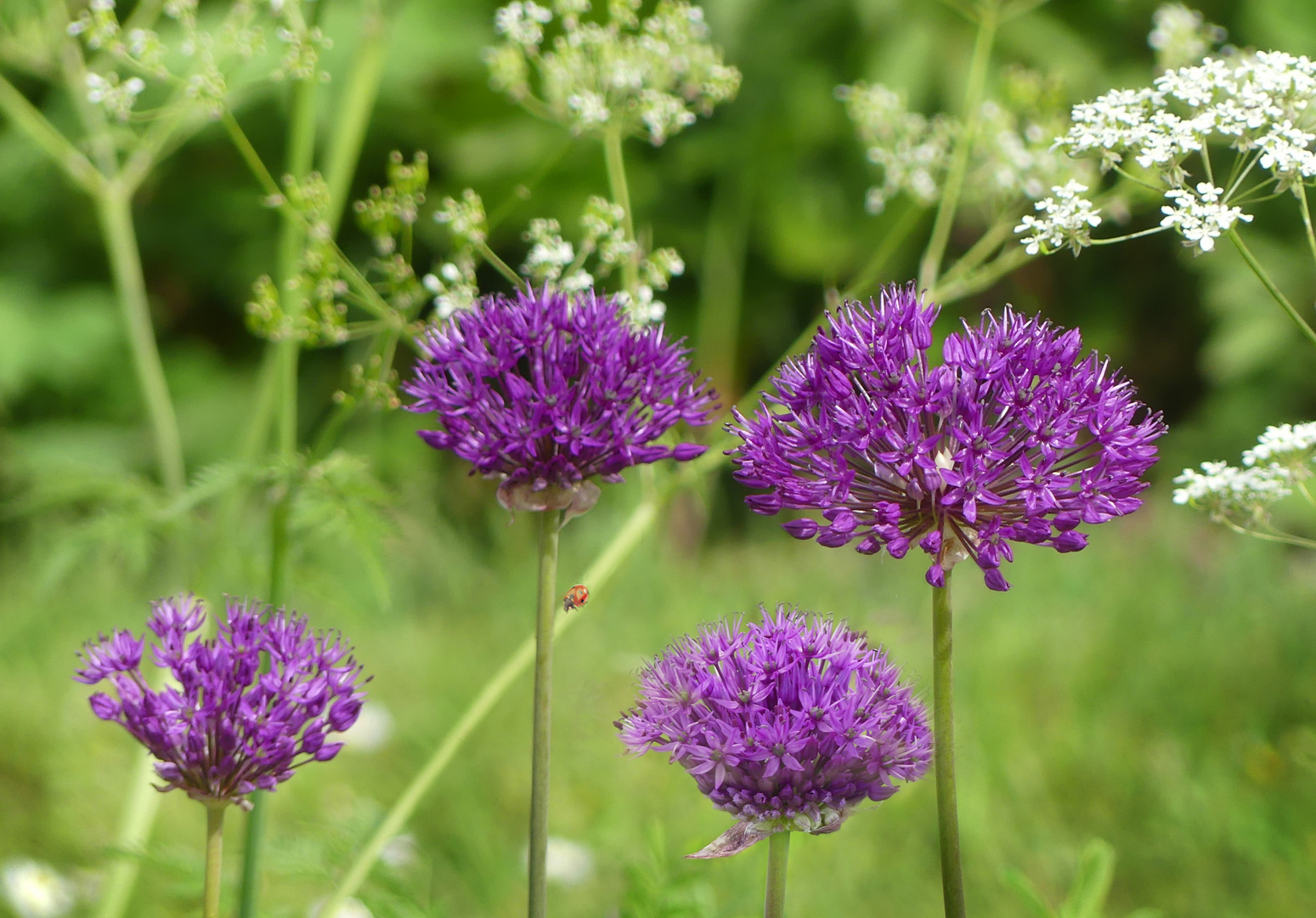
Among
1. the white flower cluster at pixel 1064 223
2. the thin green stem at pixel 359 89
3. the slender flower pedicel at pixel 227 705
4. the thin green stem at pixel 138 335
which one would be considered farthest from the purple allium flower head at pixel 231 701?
the thin green stem at pixel 138 335

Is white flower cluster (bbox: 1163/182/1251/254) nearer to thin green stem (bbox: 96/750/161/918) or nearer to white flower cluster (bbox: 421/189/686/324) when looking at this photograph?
white flower cluster (bbox: 421/189/686/324)

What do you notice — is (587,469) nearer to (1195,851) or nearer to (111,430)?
(1195,851)

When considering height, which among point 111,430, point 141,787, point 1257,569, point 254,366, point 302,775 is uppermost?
point 254,366

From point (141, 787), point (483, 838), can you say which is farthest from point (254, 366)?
point (141, 787)

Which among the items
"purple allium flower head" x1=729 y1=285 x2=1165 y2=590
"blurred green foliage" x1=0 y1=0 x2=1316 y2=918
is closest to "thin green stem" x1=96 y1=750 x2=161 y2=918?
"blurred green foliage" x1=0 y1=0 x2=1316 y2=918

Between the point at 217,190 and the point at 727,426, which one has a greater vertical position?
the point at 217,190

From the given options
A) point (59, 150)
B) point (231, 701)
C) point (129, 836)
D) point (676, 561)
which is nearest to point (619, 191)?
point (231, 701)
